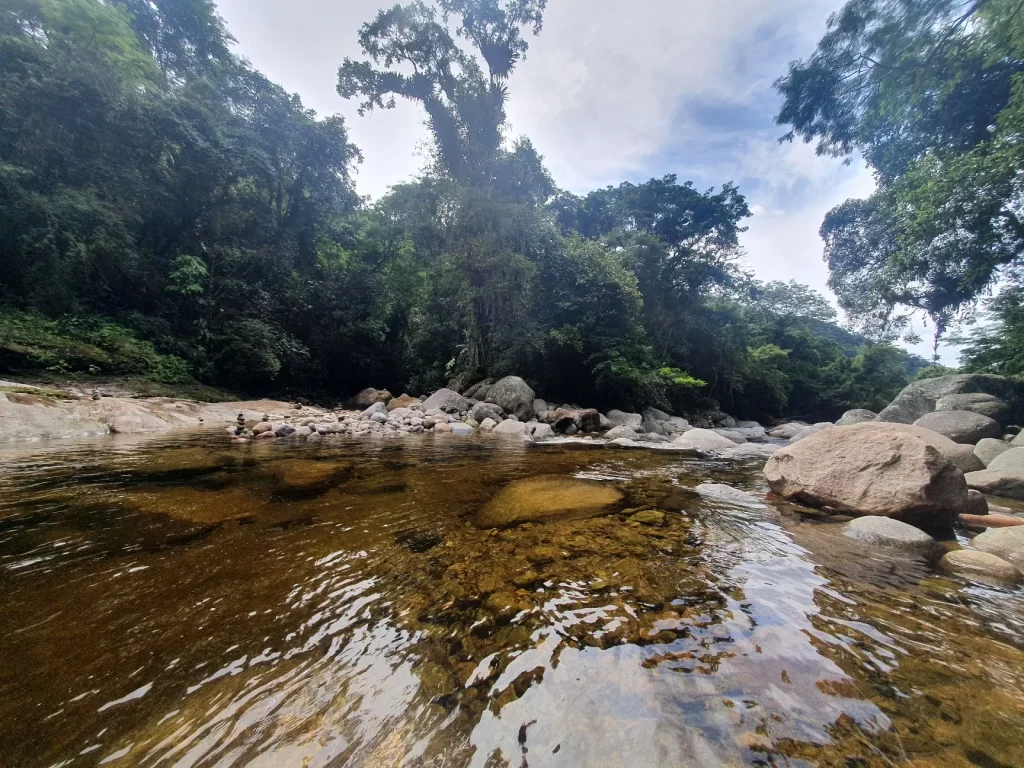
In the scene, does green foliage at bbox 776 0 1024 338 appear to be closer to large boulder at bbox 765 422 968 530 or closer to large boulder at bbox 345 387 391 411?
large boulder at bbox 765 422 968 530

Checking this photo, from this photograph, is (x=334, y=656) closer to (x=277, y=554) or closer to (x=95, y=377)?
(x=277, y=554)

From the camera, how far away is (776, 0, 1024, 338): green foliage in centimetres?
963

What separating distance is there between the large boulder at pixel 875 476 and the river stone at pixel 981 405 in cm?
852

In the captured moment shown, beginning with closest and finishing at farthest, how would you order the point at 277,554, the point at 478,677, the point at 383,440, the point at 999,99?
the point at 478,677 → the point at 277,554 → the point at 383,440 → the point at 999,99

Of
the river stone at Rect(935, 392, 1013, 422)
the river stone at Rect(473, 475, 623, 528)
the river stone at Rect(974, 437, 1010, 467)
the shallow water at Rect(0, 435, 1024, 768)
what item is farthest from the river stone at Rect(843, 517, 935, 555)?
the river stone at Rect(935, 392, 1013, 422)

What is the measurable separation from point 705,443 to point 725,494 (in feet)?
16.7

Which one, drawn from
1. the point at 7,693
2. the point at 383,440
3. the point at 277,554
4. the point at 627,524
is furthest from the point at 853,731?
the point at 383,440

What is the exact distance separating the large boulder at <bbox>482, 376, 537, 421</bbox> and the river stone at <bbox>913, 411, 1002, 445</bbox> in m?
9.45

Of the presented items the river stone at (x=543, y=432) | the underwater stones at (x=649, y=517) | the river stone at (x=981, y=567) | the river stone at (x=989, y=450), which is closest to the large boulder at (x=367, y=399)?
the river stone at (x=543, y=432)

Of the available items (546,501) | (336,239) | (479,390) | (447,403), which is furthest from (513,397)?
(336,239)

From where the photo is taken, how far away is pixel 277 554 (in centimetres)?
222

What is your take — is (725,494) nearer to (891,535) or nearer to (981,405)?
(891,535)

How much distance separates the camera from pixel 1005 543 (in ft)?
8.60

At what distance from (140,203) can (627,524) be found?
725 inches
